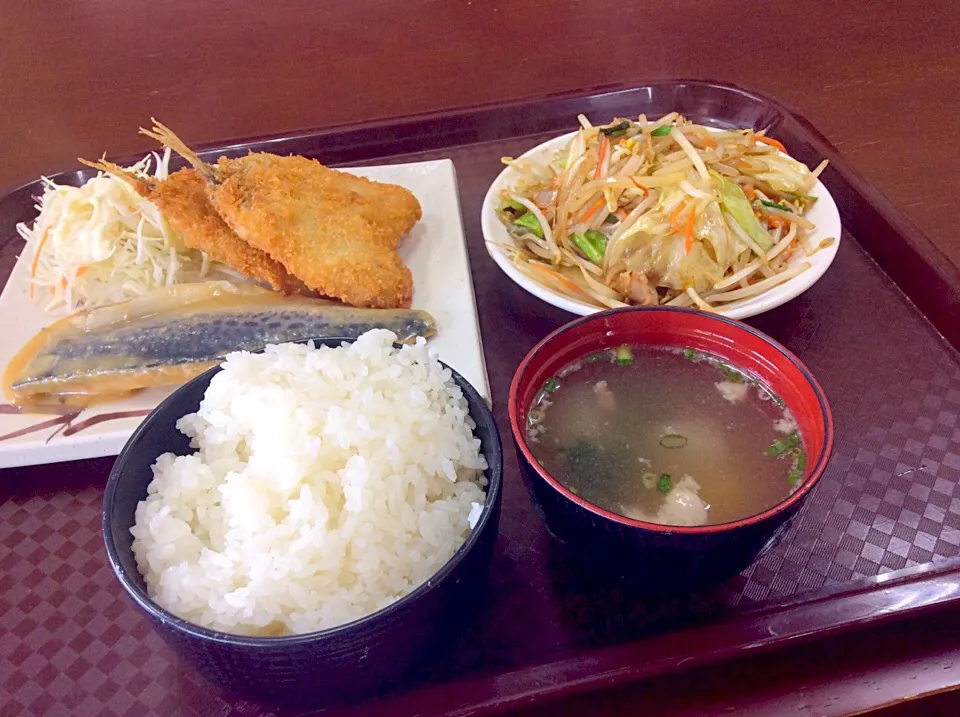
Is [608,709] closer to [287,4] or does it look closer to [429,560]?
[429,560]

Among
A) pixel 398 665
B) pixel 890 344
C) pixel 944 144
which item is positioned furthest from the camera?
pixel 944 144

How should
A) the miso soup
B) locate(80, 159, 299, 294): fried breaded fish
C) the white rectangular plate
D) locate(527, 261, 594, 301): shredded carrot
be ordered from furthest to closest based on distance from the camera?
locate(80, 159, 299, 294): fried breaded fish, locate(527, 261, 594, 301): shredded carrot, the white rectangular plate, the miso soup

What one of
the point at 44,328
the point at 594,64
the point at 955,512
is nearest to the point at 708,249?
the point at 955,512

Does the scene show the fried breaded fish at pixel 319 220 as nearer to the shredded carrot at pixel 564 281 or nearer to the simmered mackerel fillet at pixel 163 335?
the simmered mackerel fillet at pixel 163 335

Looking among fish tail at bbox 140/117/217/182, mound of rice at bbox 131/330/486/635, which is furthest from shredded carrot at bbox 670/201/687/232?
fish tail at bbox 140/117/217/182

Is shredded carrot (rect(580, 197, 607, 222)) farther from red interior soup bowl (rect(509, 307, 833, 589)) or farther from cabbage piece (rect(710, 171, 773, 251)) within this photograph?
red interior soup bowl (rect(509, 307, 833, 589))

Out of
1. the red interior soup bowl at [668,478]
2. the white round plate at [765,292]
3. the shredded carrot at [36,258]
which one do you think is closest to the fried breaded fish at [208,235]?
the shredded carrot at [36,258]
